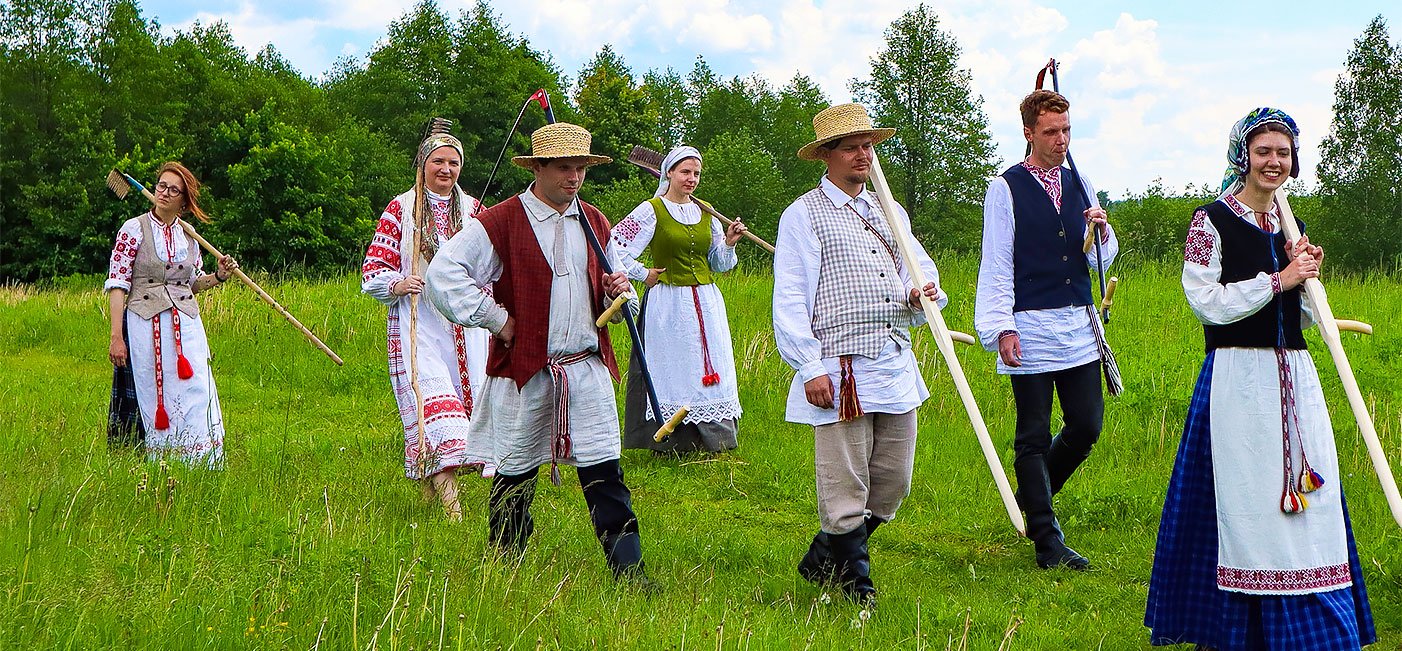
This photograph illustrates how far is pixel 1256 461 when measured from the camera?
166 inches

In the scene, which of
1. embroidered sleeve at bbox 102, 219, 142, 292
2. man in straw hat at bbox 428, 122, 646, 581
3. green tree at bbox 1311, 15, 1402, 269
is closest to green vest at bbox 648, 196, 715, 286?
embroidered sleeve at bbox 102, 219, 142, 292

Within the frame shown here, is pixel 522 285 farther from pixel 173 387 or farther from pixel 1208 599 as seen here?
pixel 173 387

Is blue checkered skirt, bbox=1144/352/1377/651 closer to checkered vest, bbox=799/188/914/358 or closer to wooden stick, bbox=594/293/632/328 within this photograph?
checkered vest, bbox=799/188/914/358

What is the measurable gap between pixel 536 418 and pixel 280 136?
3742cm

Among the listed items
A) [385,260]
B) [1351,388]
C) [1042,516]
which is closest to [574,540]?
[385,260]

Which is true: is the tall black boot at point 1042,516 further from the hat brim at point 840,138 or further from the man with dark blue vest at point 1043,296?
the hat brim at point 840,138

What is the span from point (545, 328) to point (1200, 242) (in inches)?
96.3

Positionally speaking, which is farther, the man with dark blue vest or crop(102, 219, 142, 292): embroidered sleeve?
crop(102, 219, 142, 292): embroidered sleeve

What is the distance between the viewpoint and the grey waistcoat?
751 centimetres

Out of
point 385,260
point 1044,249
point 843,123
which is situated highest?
point 843,123

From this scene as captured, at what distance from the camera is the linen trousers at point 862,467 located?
5.00m

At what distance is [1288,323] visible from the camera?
4.30m

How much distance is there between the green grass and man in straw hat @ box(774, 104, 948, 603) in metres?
0.39

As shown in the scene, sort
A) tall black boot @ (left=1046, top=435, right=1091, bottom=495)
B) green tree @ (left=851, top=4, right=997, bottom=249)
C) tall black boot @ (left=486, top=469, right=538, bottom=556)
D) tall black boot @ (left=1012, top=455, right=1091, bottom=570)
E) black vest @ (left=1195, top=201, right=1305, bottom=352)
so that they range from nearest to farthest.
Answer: black vest @ (left=1195, top=201, right=1305, bottom=352) < tall black boot @ (left=486, top=469, right=538, bottom=556) < tall black boot @ (left=1012, top=455, right=1091, bottom=570) < tall black boot @ (left=1046, top=435, right=1091, bottom=495) < green tree @ (left=851, top=4, right=997, bottom=249)
